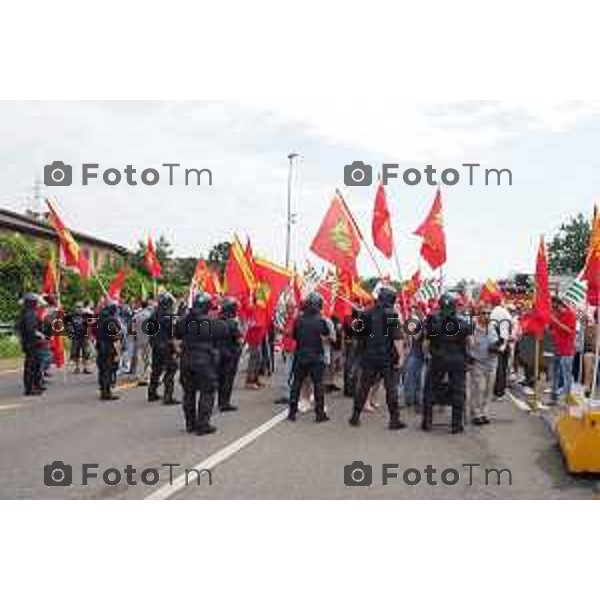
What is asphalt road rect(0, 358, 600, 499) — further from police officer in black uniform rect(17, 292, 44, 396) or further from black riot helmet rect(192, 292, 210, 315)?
police officer in black uniform rect(17, 292, 44, 396)

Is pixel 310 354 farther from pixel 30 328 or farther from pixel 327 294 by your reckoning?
pixel 30 328

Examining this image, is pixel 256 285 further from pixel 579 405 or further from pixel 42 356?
pixel 579 405

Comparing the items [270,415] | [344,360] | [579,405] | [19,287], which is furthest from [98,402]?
[19,287]

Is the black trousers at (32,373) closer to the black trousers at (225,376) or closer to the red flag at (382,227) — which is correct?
the black trousers at (225,376)

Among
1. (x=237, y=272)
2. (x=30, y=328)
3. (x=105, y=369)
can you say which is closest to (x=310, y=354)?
(x=237, y=272)

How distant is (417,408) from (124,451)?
5.66 metres

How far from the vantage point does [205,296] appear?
1193 centimetres

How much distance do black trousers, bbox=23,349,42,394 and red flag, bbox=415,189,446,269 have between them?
6.91 m

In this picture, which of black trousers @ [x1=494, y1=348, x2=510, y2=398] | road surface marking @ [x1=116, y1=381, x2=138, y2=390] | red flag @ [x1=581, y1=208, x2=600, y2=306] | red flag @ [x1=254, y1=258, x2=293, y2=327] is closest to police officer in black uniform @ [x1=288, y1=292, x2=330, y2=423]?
red flag @ [x1=254, y1=258, x2=293, y2=327]

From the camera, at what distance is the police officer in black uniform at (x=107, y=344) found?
48.8 ft

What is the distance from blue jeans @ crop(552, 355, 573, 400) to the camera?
14.4 meters

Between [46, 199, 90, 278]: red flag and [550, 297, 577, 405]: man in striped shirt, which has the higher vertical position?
[46, 199, 90, 278]: red flag

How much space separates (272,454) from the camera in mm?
9516
